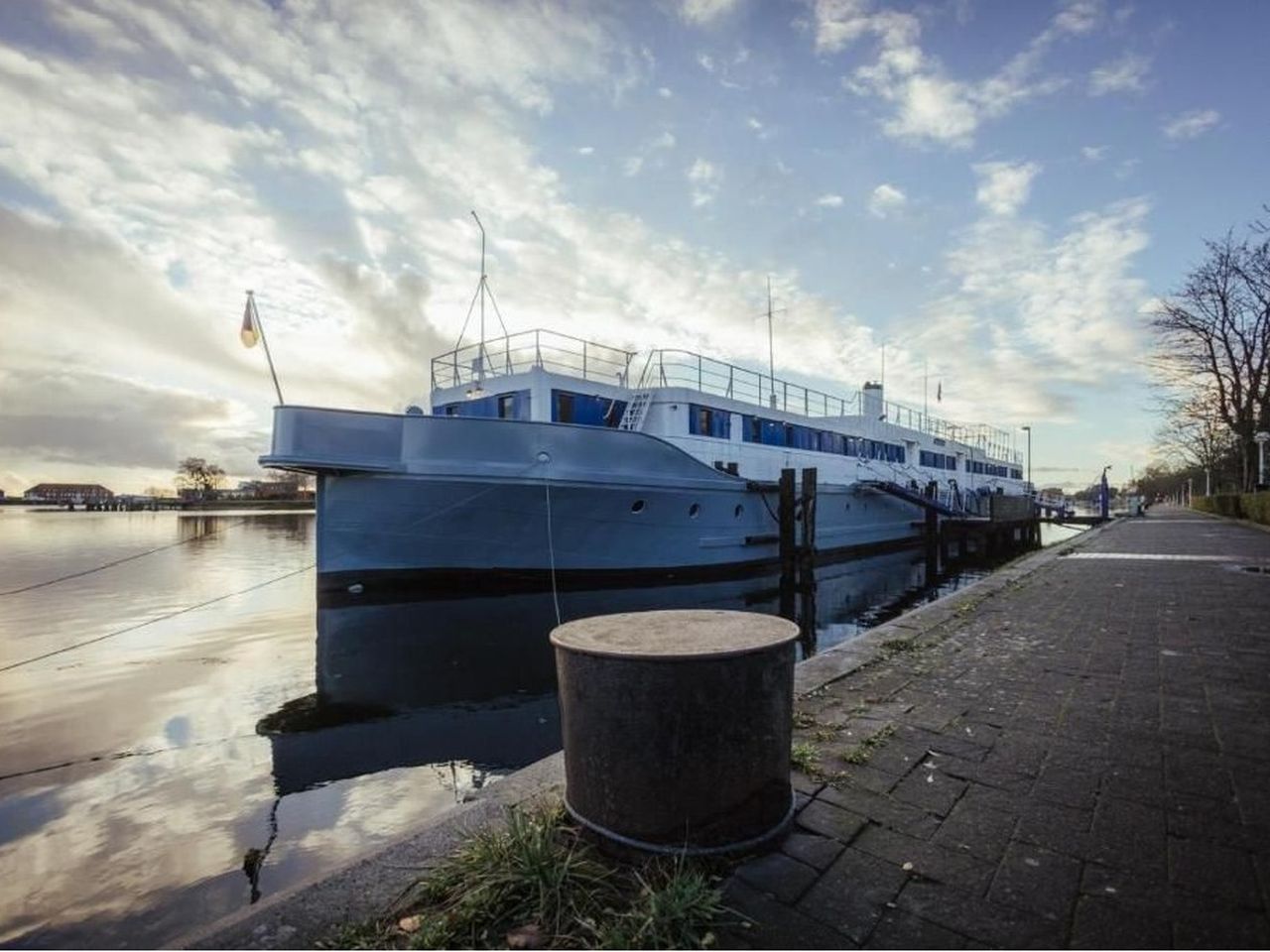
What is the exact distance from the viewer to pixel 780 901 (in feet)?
7.27

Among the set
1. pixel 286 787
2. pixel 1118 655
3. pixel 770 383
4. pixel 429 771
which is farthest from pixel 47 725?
pixel 770 383

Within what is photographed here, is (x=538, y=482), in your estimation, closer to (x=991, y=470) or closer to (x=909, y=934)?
(x=909, y=934)

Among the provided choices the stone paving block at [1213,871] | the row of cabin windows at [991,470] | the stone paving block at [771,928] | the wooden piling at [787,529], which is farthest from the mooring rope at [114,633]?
the row of cabin windows at [991,470]

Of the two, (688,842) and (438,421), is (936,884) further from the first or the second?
(438,421)

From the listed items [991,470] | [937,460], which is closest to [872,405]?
[937,460]

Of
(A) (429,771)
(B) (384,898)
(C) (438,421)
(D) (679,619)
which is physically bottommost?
(A) (429,771)

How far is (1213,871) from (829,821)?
4.42 feet

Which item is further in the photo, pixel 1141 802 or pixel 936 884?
pixel 1141 802

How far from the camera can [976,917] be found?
83.7 inches

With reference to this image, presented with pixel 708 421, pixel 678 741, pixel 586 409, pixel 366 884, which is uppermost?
pixel 586 409

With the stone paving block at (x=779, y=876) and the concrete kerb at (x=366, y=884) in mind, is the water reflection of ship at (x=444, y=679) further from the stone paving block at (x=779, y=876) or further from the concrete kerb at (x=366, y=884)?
the stone paving block at (x=779, y=876)

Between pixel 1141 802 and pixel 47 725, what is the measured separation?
933cm

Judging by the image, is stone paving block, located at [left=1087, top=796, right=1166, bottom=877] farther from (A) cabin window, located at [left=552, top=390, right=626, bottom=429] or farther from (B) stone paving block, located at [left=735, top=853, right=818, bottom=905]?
(A) cabin window, located at [left=552, top=390, right=626, bottom=429]

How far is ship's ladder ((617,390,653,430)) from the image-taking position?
16.0 meters
